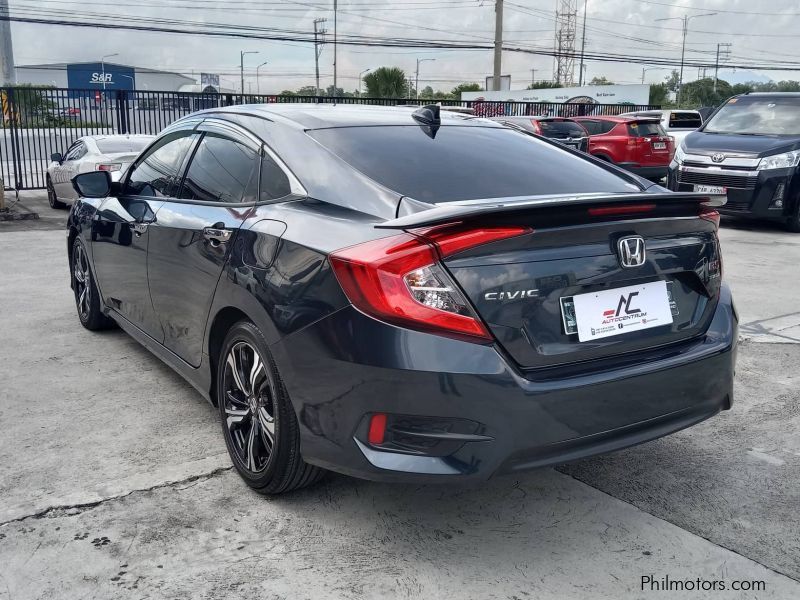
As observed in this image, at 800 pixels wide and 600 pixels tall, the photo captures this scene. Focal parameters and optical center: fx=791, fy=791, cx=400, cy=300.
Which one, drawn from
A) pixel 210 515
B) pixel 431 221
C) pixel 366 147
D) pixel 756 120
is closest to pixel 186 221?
pixel 366 147

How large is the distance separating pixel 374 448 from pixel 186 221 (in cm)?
165

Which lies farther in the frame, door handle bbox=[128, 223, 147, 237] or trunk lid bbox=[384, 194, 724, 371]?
door handle bbox=[128, 223, 147, 237]

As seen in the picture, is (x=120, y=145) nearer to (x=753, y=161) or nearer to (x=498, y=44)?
(x=753, y=161)

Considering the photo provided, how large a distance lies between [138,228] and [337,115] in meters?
1.33

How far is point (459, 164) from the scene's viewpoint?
324 cm

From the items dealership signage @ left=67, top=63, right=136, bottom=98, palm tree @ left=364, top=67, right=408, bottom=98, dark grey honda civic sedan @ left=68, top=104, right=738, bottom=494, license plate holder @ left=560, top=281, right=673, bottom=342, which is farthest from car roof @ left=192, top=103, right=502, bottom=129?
dealership signage @ left=67, top=63, right=136, bottom=98

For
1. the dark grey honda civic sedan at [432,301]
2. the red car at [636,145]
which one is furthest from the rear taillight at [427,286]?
the red car at [636,145]

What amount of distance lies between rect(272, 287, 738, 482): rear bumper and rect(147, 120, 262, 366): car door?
0.76 m

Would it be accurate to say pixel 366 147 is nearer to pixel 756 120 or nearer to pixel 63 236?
pixel 63 236

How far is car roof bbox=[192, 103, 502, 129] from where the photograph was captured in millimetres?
3416

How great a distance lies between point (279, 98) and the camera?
20469 mm

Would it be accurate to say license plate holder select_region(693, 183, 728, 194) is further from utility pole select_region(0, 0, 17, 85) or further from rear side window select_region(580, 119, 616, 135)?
utility pole select_region(0, 0, 17, 85)

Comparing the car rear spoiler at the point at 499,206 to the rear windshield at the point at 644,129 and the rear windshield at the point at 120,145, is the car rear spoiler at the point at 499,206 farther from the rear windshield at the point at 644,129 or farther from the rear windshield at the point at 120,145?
the rear windshield at the point at 644,129

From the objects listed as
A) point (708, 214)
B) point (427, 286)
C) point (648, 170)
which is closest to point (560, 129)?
point (648, 170)
